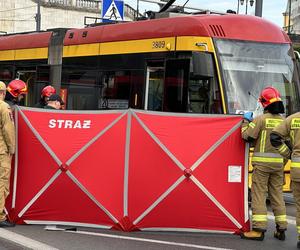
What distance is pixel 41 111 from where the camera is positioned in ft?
24.6

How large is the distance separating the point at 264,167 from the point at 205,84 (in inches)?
116

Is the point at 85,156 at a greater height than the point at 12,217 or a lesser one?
greater

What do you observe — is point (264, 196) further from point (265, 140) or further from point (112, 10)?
point (112, 10)

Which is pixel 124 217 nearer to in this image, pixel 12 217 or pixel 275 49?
pixel 12 217

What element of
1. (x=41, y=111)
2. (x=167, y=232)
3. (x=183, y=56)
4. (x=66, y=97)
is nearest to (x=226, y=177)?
(x=167, y=232)

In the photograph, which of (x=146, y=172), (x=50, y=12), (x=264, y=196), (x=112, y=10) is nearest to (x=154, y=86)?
(x=146, y=172)

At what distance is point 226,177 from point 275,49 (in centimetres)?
404

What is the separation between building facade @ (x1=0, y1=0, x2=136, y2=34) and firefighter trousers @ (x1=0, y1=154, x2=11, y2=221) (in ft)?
131

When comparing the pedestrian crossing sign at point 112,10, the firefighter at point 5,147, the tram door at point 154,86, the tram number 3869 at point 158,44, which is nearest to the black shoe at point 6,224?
the firefighter at point 5,147

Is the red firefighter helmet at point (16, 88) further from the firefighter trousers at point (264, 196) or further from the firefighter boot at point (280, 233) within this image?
the firefighter boot at point (280, 233)

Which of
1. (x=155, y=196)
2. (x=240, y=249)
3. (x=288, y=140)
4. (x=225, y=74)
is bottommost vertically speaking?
(x=240, y=249)

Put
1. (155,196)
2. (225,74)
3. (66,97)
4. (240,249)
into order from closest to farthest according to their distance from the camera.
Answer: (240,249) < (155,196) < (225,74) < (66,97)

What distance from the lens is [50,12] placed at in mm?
46719

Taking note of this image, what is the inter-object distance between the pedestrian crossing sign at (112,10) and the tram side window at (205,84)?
7802 millimetres
